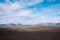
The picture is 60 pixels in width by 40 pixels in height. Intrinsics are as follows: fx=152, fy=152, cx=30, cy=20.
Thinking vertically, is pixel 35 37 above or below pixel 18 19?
below

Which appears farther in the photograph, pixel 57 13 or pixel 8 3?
pixel 8 3

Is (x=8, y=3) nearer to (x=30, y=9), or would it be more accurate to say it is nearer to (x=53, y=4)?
(x=30, y=9)

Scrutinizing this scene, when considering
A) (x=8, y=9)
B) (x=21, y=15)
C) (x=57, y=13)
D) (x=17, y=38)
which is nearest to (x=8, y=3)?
(x=8, y=9)

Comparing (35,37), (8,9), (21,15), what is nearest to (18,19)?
(21,15)

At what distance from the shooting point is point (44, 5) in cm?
215

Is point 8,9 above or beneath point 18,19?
above

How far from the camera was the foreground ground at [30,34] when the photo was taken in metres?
2.12

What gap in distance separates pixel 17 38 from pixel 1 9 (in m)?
0.50

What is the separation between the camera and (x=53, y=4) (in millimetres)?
2125

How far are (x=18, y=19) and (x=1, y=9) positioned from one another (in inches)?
12.1

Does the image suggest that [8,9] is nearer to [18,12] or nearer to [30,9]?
[18,12]

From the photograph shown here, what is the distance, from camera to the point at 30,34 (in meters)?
2.17

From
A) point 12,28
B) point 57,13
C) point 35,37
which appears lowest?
point 35,37

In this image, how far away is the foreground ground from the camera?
2.12 meters
